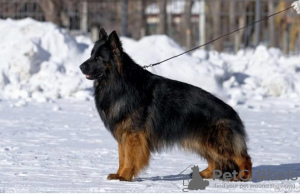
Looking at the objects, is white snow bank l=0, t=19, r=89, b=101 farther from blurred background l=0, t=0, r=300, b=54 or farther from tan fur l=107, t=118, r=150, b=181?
tan fur l=107, t=118, r=150, b=181

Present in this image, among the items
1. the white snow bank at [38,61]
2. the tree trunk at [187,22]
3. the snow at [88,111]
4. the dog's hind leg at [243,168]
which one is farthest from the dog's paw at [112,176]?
the tree trunk at [187,22]

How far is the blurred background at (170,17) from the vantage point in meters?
21.8

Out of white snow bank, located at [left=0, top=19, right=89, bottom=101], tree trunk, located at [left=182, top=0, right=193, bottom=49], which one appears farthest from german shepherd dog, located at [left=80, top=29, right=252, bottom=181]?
tree trunk, located at [left=182, top=0, right=193, bottom=49]

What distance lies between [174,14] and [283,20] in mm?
4356

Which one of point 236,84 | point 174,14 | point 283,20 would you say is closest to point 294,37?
point 283,20

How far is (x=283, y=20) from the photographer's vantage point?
23.7 metres

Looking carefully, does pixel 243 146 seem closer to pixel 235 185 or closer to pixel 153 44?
pixel 235 185

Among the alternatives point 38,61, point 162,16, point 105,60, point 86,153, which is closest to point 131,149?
point 105,60

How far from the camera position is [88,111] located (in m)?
13.5

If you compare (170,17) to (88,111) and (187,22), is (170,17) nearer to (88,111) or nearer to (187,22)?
(187,22)

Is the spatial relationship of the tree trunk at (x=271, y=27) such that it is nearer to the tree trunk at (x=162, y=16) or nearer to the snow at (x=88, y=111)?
the snow at (x=88, y=111)

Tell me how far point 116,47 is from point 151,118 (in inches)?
33.9

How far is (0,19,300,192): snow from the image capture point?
22.8ft

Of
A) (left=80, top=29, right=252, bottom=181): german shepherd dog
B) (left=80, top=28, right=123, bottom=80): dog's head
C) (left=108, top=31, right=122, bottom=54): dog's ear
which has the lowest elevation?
(left=80, top=29, right=252, bottom=181): german shepherd dog
